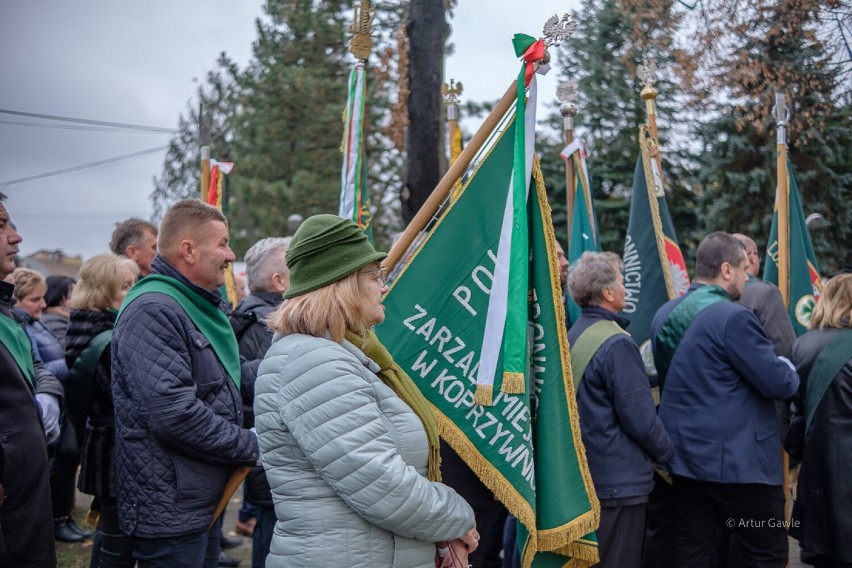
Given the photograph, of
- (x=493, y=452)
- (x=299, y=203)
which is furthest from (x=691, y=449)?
(x=299, y=203)

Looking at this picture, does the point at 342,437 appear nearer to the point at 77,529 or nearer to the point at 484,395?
the point at 484,395

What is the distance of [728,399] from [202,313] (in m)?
2.73

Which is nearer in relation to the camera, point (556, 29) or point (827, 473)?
point (556, 29)

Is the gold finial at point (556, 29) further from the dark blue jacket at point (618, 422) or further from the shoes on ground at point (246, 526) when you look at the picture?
the shoes on ground at point (246, 526)

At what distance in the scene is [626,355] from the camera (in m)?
3.65

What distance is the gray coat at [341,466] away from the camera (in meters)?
2.11

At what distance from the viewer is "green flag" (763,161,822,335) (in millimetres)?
5977

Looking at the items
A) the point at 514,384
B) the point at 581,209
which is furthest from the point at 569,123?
the point at 514,384

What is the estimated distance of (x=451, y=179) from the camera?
3.14 m

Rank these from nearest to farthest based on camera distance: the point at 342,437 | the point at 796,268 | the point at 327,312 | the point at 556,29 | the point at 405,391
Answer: the point at 342,437, the point at 327,312, the point at 405,391, the point at 556,29, the point at 796,268

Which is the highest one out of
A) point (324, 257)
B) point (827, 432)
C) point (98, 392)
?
point (324, 257)

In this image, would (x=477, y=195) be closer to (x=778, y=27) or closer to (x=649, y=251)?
(x=649, y=251)

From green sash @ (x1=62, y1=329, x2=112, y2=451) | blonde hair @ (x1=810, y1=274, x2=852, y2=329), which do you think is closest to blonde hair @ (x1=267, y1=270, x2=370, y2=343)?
green sash @ (x1=62, y1=329, x2=112, y2=451)

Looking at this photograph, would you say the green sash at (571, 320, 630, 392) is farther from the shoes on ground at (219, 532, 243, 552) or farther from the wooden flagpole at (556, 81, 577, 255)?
the shoes on ground at (219, 532, 243, 552)
